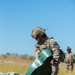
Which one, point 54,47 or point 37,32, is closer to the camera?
point 37,32

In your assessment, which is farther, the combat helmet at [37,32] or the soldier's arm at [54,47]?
the soldier's arm at [54,47]

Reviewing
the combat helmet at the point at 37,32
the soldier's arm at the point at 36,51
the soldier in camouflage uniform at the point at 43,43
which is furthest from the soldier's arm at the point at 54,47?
the combat helmet at the point at 37,32

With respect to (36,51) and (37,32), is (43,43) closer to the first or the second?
(36,51)

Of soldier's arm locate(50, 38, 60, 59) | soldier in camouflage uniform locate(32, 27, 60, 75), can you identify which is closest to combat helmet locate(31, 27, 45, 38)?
soldier in camouflage uniform locate(32, 27, 60, 75)

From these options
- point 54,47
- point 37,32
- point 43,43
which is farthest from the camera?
point 54,47

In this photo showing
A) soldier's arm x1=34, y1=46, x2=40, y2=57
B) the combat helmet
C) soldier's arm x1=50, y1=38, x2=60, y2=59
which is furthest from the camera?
soldier's arm x1=34, y1=46, x2=40, y2=57

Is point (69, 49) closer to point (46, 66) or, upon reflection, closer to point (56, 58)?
point (56, 58)

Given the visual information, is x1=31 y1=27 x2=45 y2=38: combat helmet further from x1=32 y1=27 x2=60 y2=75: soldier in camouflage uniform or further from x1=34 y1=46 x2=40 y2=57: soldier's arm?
x1=34 y1=46 x2=40 y2=57: soldier's arm

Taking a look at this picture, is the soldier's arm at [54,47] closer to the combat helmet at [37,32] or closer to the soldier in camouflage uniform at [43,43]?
the soldier in camouflage uniform at [43,43]

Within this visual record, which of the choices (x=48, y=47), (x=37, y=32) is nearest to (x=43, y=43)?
(x=48, y=47)

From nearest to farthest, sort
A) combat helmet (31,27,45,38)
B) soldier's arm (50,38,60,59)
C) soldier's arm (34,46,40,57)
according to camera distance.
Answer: combat helmet (31,27,45,38), soldier's arm (50,38,60,59), soldier's arm (34,46,40,57)

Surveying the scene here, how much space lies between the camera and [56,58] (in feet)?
31.6

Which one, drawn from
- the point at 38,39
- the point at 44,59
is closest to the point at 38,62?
the point at 44,59

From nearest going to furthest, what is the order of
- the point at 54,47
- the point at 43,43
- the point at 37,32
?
1. the point at 37,32
2. the point at 43,43
3. the point at 54,47
